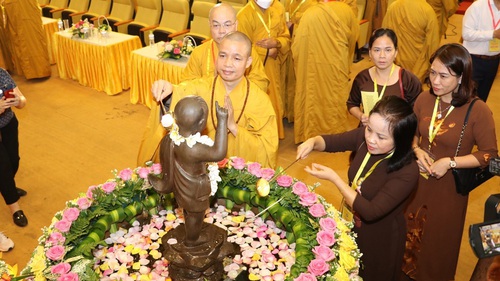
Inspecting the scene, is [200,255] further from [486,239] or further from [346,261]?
[486,239]

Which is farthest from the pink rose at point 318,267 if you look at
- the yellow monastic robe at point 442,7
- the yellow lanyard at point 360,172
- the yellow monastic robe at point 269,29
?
the yellow monastic robe at point 442,7

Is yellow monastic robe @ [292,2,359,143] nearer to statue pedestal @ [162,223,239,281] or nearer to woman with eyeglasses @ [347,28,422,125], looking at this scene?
woman with eyeglasses @ [347,28,422,125]

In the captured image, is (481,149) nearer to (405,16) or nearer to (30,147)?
(405,16)

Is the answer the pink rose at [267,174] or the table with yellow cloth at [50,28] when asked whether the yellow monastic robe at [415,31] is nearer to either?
the pink rose at [267,174]

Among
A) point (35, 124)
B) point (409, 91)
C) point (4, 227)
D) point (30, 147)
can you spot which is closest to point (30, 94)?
point (35, 124)

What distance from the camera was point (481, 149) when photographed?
2326 mm

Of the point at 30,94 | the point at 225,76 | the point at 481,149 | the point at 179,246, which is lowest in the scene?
the point at 30,94

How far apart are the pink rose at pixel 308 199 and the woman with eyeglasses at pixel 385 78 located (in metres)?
0.97

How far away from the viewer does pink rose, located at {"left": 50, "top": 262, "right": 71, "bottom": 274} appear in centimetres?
164

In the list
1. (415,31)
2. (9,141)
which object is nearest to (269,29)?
(415,31)

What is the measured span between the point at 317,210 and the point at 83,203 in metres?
0.98

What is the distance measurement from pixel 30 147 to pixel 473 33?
13.1ft

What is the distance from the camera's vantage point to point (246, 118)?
249 cm

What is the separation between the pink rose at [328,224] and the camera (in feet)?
6.10
